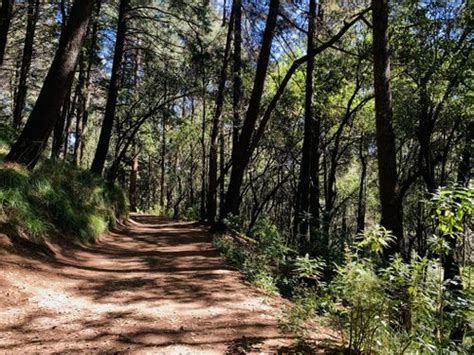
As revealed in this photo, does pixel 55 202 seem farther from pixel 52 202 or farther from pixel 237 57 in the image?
pixel 237 57

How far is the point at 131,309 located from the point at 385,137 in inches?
170

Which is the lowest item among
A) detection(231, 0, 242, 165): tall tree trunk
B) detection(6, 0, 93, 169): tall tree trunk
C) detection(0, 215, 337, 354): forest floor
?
detection(0, 215, 337, 354): forest floor

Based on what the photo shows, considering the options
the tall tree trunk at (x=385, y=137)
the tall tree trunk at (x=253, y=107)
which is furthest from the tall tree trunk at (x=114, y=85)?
the tall tree trunk at (x=385, y=137)

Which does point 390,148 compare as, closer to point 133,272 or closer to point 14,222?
point 133,272

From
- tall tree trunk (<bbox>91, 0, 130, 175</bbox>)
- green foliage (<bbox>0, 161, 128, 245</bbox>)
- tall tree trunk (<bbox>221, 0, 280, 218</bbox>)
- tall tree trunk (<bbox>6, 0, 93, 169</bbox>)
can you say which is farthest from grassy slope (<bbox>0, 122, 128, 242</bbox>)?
tall tree trunk (<bbox>221, 0, 280, 218</bbox>)

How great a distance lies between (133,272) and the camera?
6137 mm

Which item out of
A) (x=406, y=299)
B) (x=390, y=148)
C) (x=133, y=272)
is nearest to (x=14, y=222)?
(x=133, y=272)

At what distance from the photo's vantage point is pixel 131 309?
4.33 m

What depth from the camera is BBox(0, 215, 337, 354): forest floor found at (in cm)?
346

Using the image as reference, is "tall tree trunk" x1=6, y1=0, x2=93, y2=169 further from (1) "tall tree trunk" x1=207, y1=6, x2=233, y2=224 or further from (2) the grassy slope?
(1) "tall tree trunk" x1=207, y1=6, x2=233, y2=224

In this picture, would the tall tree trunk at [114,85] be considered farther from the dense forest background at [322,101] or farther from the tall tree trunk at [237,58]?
the tall tree trunk at [237,58]

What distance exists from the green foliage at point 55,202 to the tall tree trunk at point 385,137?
533 centimetres

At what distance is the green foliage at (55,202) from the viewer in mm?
5809

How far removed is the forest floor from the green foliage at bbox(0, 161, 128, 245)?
0.66 m
